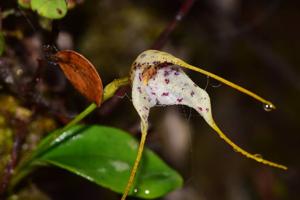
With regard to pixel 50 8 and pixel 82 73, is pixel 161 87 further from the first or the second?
pixel 50 8

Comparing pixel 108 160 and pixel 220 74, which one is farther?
pixel 220 74

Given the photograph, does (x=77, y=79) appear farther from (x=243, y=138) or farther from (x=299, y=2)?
(x=299, y=2)

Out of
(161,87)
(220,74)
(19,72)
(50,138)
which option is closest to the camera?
(161,87)

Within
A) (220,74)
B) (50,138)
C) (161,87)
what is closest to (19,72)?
(50,138)

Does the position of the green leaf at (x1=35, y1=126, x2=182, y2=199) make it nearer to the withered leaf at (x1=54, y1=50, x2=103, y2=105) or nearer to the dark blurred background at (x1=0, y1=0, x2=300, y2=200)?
the withered leaf at (x1=54, y1=50, x2=103, y2=105)

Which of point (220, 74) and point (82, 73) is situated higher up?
point (82, 73)

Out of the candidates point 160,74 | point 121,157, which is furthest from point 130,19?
point 160,74

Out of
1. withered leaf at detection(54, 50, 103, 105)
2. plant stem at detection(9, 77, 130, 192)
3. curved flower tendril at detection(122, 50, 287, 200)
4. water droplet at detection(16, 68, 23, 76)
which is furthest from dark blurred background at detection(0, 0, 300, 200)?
curved flower tendril at detection(122, 50, 287, 200)
